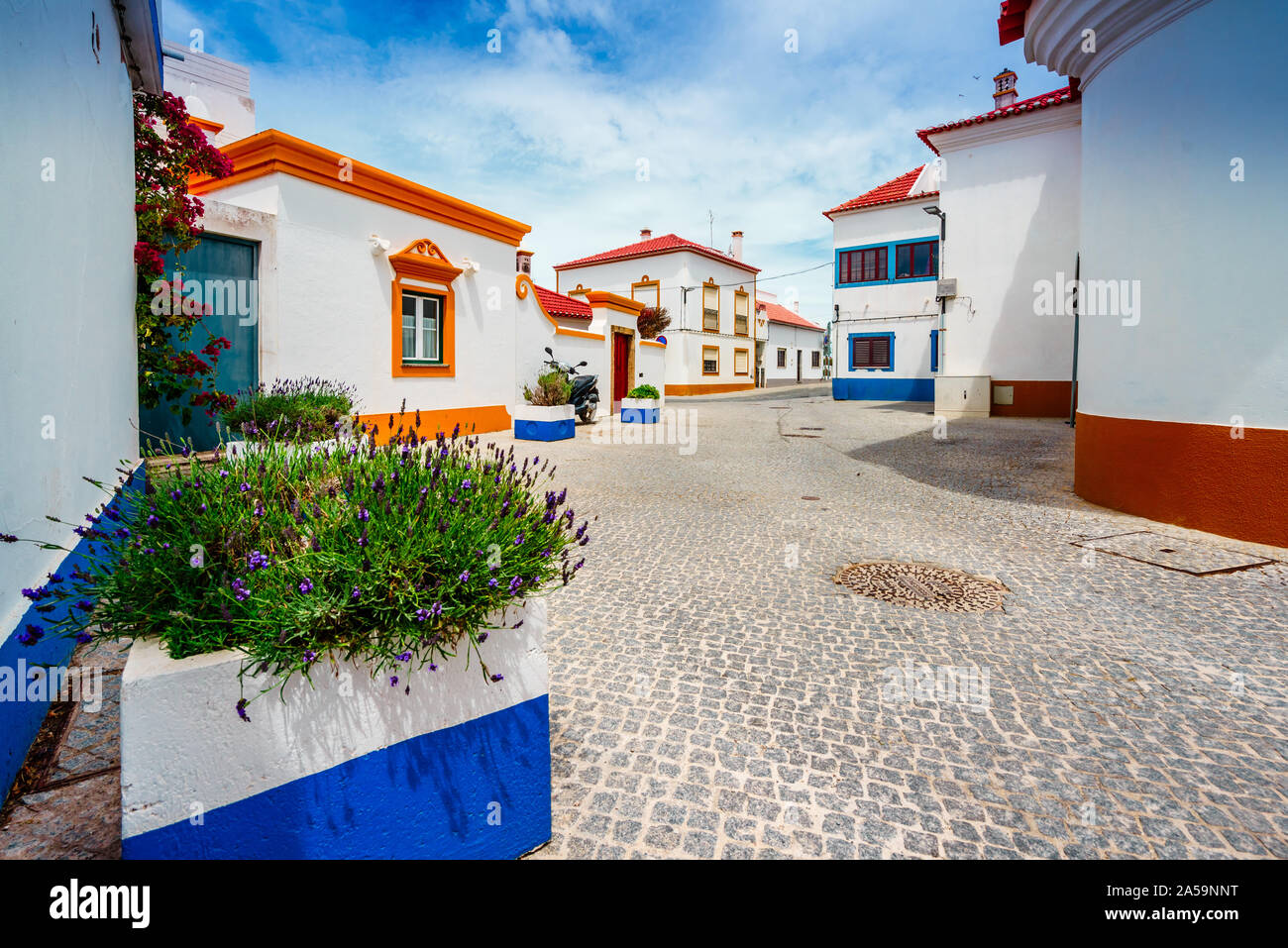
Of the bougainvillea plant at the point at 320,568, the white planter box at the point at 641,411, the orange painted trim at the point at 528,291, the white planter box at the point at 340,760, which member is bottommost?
the white planter box at the point at 340,760

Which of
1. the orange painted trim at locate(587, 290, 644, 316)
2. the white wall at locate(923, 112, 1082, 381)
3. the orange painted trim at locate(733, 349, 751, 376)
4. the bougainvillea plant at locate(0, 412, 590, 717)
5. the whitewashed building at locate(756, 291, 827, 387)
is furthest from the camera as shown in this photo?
the whitewashed building at locate(756, 291, 827, 387)

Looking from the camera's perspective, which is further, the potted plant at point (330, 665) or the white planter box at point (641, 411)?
the white planter box at point (641, 411)

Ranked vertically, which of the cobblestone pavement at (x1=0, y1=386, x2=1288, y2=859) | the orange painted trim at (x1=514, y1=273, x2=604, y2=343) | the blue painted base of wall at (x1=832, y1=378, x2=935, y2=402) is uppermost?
the orange painted trim at (x1=514, y1=273, x2=604, y2=343)

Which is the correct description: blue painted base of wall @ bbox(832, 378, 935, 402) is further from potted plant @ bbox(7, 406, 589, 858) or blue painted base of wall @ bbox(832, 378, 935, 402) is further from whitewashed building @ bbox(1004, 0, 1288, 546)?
potted plant @ bbox(7, 406, 589, 858)

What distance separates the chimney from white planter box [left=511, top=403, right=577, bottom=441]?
63.5 ft

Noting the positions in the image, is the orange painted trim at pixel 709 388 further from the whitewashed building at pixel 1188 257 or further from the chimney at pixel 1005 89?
the whitewashed building at pixel 1188 257

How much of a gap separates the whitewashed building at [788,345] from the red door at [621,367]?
21.1 m

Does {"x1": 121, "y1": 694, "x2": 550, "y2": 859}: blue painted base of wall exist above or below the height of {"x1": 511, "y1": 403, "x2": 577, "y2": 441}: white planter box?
below

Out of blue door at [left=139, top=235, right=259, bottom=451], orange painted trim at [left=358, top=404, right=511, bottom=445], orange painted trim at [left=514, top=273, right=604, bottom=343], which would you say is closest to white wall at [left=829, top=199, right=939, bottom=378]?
orange painted trim at [left=514, top=273, right=604, bottom=343]

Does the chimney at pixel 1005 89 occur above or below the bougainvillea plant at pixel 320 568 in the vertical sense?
above

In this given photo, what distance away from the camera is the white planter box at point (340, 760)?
1.51m

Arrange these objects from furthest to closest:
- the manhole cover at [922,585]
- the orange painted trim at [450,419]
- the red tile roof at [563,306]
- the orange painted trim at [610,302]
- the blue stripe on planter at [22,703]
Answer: the orange painted trim at [610,302] → the red tile roof at [563,306] → the orange painted trim at [450,419] → the manhole cover at [922,585] → the blue stripe on planter at [22,703]

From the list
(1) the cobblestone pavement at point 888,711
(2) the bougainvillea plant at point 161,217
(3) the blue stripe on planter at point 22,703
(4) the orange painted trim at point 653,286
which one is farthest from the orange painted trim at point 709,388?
(3) the blue stripe on planter at point 22,703

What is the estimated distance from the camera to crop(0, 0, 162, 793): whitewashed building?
94.3 inches
